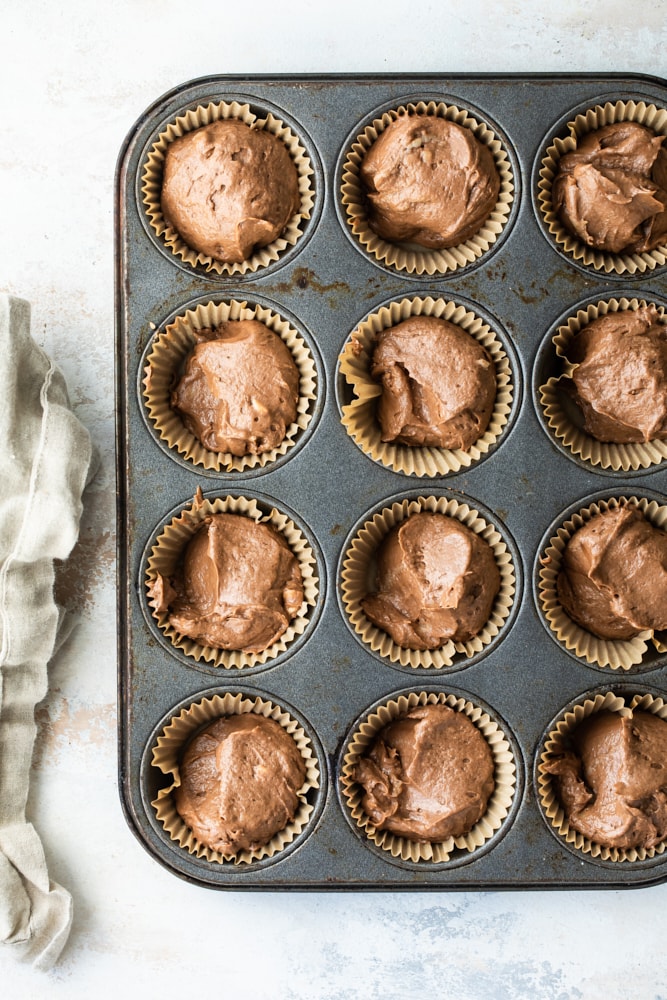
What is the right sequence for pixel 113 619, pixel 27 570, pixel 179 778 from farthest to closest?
pixel 113 619 < pixel 27 570 < pixel 179 778

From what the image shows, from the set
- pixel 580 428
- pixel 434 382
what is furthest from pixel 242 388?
pixel 580 428

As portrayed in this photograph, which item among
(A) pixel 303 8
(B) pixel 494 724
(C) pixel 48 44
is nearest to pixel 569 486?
(B) pixel 494 724

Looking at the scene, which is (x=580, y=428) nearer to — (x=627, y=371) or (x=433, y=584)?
(x=627, y=371)

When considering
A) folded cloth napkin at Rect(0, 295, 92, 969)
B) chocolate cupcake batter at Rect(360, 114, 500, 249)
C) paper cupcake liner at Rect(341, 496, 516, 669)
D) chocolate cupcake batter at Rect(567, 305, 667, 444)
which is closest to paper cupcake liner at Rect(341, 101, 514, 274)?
chocolate cupcake batter at Rect(360, 114, 500, 249)

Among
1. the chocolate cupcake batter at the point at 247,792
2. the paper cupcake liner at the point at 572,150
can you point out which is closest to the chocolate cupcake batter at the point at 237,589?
the chocolate cupcake batter at the point at 247,792

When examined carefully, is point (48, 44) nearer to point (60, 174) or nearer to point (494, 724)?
point (60, 174)

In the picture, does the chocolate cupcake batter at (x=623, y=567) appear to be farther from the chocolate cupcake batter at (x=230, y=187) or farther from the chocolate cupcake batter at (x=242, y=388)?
the chocolate cupcake batter at (x=230, y=187)
